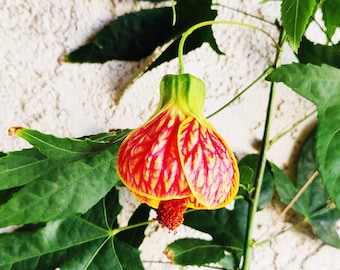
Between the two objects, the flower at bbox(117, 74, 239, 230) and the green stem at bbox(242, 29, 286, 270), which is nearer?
the flower at bbox(117, 74, 239, 230)

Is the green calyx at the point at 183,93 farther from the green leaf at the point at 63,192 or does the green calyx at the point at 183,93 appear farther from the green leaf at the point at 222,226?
the green leaf at the point at 222,226

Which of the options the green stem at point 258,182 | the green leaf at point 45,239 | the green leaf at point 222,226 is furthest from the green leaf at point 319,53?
A: the green leaf at point 45,239

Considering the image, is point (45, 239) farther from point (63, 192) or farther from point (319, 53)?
point (319, 53)

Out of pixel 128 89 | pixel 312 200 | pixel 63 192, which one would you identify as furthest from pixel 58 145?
pixel 312 200

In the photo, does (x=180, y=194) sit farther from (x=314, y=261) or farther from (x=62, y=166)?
(x=314, y=261)

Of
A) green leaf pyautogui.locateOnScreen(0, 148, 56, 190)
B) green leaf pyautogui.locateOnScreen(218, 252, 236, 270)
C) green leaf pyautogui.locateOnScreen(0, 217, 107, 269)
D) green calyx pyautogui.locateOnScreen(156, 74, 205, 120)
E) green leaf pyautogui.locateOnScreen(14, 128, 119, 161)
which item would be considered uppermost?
green calyx pyautogui.locateOnScreen(156, 74, 205, 120)

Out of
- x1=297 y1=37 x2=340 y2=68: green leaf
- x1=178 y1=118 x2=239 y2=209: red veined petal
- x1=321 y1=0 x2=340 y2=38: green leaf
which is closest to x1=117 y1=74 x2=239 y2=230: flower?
x1=178 y1=118 x2=239 y2=209: red veined petal

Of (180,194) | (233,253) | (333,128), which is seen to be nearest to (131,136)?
(180,194)

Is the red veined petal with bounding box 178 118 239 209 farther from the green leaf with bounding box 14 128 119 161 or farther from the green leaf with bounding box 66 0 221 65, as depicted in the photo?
the green leaf with bounding box 66 0 221 65
